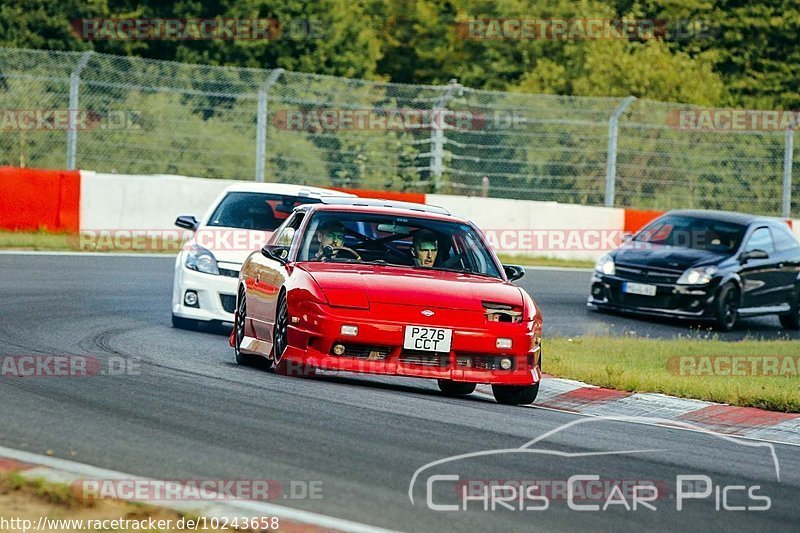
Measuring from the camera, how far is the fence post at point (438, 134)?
2667 centimetres

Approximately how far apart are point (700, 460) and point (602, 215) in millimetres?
18988

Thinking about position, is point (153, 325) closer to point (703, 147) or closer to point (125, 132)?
point (125, 132)

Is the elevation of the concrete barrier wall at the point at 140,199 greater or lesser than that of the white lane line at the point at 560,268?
greater

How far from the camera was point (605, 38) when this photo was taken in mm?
46344

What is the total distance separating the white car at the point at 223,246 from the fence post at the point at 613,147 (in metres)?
12.7

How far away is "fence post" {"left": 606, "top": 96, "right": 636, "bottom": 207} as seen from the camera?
87.9ft

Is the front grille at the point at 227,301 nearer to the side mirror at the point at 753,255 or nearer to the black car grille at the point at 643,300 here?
the black car grille at the point at 643,300

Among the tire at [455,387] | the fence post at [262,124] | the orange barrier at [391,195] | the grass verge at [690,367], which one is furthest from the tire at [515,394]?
the fence post at [262,124]

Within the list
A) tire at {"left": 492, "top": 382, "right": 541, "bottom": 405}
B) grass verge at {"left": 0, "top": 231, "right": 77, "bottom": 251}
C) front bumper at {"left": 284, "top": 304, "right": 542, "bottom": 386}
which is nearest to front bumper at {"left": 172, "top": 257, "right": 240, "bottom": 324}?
front bumper at {"left": 284, "top": 304, "right": 542, "bottom": 386}

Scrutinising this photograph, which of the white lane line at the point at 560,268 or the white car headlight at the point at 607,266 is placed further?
the white lane line at the point at 560,268

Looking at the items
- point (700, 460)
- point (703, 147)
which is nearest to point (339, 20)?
point (703, 147)

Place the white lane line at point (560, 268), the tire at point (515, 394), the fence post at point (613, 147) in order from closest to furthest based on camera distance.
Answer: the tire at point (515, 394) → the white lane line at point (560, 268) → the fence post at point (613, 147)

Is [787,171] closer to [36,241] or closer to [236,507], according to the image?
[36,241]

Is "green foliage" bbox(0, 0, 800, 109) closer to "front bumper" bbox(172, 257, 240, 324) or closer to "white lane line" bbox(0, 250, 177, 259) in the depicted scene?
"white lane line" bbox(0, 250, 177, 259)
